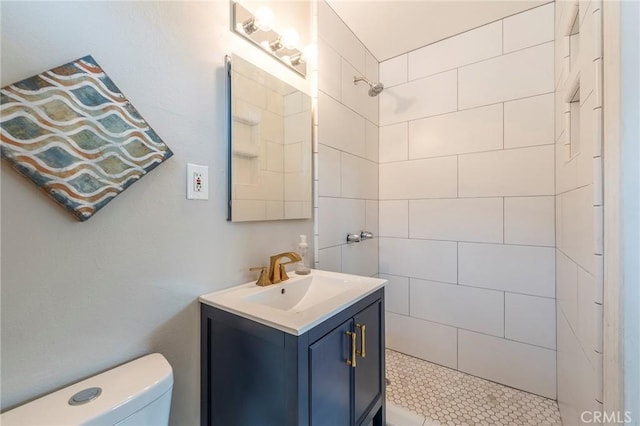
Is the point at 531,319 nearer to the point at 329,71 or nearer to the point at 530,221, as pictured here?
the point at 530,221

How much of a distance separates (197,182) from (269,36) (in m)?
0.79

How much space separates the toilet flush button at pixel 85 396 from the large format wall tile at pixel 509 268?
1.92m

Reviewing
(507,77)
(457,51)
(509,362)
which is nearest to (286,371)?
(509,362)

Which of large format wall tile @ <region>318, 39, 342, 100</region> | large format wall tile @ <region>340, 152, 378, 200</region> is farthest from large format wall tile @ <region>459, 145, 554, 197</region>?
large format wall tile @ <region>318, 39, 342, 100</region>

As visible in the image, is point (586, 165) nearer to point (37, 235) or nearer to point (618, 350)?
point (618, 350)

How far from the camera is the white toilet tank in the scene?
573 millimetres

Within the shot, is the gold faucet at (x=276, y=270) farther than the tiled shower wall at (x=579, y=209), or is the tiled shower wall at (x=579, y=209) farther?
the gold faucet at (x=276, y=270)

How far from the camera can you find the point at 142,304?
834 millimetres

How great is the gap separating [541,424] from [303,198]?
1.69 m

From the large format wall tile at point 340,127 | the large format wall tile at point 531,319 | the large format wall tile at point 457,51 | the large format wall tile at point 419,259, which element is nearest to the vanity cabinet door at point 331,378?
the large format wall tile at point 340,127

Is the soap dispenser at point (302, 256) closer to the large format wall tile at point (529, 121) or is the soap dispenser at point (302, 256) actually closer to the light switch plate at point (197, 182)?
the light switch plate at point (197, 182)

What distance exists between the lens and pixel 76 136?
A: 2.28 ft

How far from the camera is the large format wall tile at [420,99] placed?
73.5 inches

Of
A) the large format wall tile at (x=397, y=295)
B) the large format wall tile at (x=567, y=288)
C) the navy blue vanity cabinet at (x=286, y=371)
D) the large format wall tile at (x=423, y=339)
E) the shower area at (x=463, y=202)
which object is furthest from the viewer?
the large format wall tile at (x=397, y=295)
